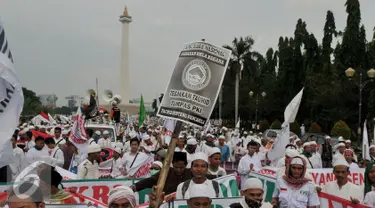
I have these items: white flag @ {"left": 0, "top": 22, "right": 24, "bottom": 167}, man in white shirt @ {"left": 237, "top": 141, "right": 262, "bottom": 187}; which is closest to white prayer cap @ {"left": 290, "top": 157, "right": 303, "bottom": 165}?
white flag @ {"left": 0, "top": 22, "right": 24, "bottom": 167}

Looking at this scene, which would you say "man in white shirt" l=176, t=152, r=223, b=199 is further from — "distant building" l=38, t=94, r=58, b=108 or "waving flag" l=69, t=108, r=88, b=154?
"distant building" l=38, t=94, r=58, b=108

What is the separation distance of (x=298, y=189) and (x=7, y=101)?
3.26 m

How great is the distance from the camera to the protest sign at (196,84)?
4043 mm

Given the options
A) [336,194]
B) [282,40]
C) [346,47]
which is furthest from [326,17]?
[336,194]

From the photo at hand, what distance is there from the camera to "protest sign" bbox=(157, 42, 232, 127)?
4.04 metres

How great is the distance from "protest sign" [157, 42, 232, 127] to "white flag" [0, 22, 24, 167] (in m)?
1.45

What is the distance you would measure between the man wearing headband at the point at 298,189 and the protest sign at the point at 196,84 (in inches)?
64.2

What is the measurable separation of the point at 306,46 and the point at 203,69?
4220 cm

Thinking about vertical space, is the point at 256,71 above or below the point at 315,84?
above

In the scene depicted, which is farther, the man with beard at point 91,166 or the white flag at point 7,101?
the man with beard at point 91,166

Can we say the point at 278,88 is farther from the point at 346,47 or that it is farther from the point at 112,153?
the point at 112,153

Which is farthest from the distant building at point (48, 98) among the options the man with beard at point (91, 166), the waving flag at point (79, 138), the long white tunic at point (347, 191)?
the long white tunic at point (347, 191)

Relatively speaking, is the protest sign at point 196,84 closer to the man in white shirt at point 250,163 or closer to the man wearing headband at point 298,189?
the man wearing headband at point 298,189

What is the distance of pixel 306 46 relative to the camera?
44438mm
